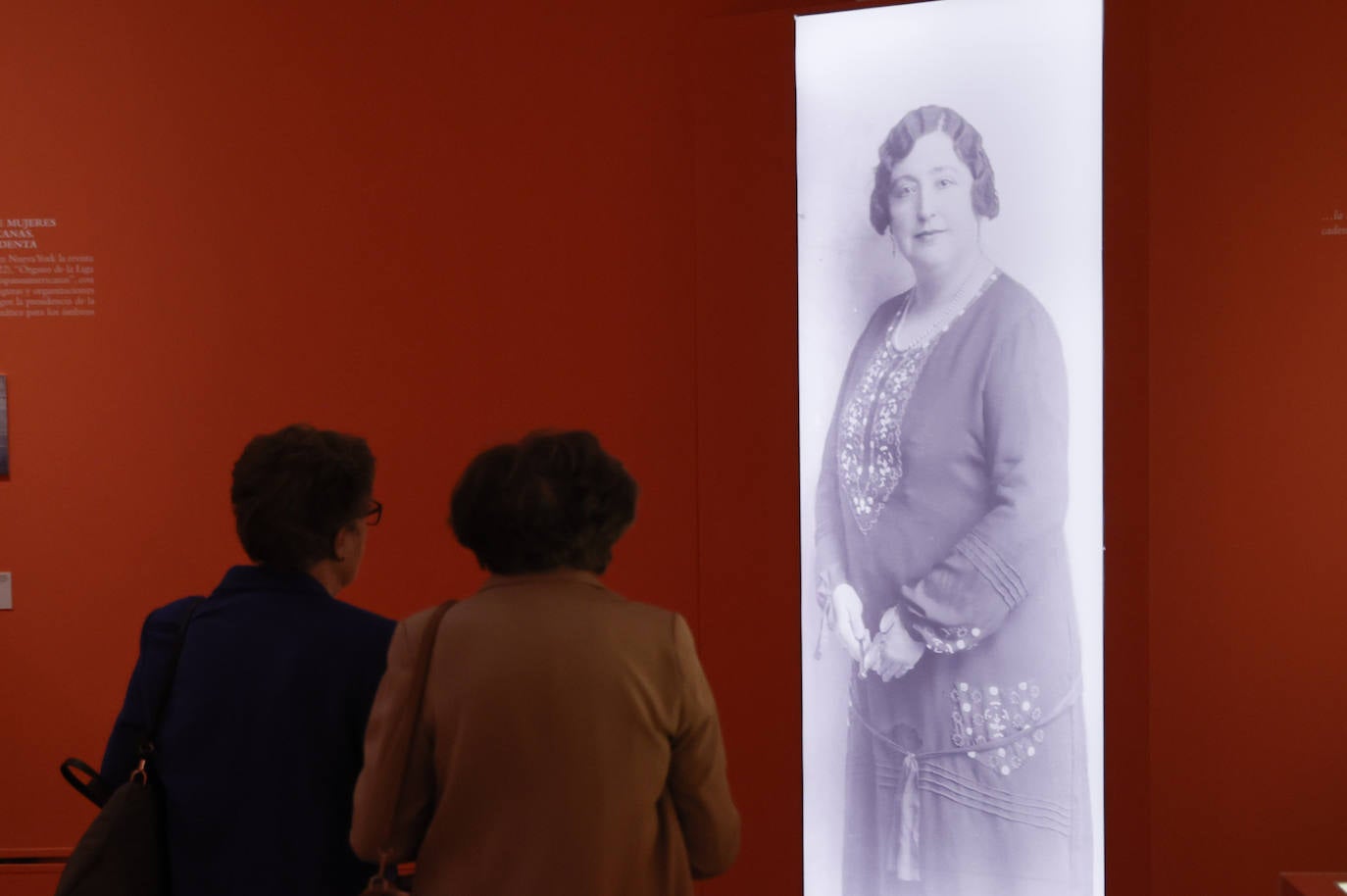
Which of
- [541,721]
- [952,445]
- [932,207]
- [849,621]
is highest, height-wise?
[932,207]

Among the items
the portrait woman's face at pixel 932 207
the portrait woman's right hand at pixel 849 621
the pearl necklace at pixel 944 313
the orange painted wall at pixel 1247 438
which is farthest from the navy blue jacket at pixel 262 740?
the orange painted wall at pixel 1247 438

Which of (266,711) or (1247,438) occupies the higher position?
(1247,438)

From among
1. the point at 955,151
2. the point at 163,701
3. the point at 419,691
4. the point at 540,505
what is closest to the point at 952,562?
the point at 955,151

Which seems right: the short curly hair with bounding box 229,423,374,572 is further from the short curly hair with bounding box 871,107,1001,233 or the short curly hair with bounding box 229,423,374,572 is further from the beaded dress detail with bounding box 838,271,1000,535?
the short curly hair with bounding box 871,107,1001,233

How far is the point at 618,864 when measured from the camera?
154 cm

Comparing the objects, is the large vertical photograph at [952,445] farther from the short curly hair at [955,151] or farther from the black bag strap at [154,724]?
the black bag strap at [154,724]

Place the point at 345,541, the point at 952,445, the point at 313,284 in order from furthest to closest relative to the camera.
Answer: the point at 313,284 → the point at 952,445 → the point at 345,541

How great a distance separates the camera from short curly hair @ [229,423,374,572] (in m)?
1.70

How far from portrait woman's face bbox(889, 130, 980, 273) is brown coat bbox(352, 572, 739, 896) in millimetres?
1540

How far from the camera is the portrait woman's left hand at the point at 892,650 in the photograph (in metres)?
2.76

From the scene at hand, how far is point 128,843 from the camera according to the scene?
1.64m

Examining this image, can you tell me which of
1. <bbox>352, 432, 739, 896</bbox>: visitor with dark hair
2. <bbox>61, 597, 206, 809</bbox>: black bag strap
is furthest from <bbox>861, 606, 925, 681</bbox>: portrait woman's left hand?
<bbox>61, 597, 206, 809</bbox>: black bag strap

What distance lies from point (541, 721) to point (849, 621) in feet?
4.79

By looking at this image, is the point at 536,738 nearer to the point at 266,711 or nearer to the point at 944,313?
the point at 266,711
